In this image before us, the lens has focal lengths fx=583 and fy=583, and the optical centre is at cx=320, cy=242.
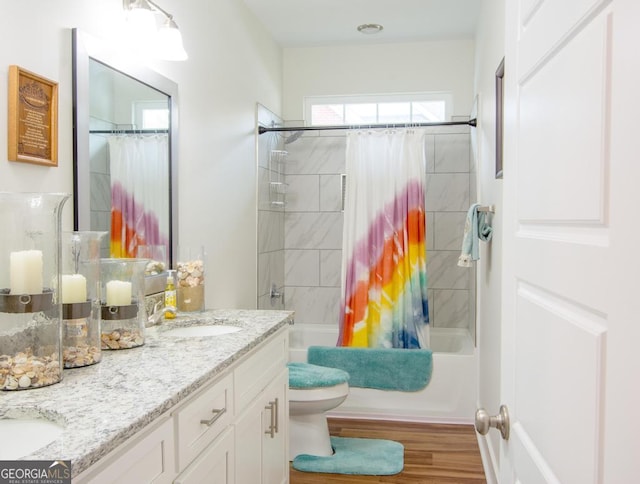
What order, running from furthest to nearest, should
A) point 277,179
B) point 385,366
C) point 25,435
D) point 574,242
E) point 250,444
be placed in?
point 277,179, point 385,366, point 250,444, point 25,435, point 574,242

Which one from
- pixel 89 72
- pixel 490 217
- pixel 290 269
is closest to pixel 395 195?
pixel 490 217

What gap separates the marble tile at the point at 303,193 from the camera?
4.71 m

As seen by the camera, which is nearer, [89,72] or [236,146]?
[89,72]

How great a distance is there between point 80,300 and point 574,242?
4.27 ft

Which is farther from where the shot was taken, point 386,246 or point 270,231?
point 270,231

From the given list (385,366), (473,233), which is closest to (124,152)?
(473,233)

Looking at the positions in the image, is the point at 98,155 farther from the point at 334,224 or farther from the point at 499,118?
the point at 334,224

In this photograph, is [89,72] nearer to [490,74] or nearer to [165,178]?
[165,178]

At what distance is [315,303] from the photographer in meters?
4.73

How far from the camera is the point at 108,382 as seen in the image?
1.41m

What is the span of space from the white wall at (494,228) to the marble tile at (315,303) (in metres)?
1.37

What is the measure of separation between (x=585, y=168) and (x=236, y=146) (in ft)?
9.43

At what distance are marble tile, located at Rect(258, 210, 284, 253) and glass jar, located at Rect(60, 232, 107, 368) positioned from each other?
2.27 m

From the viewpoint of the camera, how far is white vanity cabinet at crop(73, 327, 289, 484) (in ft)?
3.94
